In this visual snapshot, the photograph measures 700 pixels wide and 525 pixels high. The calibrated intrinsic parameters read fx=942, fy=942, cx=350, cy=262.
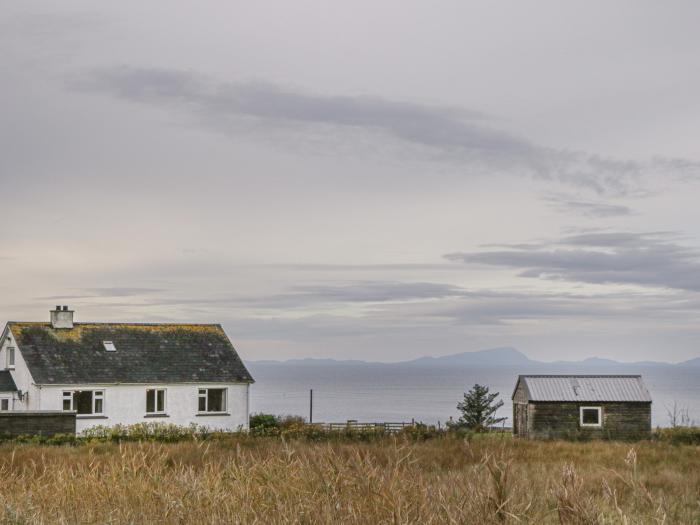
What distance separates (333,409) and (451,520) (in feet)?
534

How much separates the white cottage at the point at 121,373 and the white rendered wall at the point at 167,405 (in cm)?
4

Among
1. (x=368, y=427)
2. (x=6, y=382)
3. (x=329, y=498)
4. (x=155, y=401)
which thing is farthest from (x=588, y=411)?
(x=329, y=498)

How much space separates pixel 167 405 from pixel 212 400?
2.49 meters

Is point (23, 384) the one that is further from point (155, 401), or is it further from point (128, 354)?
point (155, 401)

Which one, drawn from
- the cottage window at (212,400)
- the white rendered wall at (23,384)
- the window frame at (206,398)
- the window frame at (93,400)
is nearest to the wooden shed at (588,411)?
the window frame at (206,398)

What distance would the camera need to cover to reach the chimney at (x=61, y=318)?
139 feet

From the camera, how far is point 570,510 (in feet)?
21.5

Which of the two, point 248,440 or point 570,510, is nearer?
point 570,510

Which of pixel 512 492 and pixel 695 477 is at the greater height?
pixel 512 492

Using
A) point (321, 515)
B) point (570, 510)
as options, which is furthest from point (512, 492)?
point (321, 515)

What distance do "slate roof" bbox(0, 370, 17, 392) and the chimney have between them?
9.53ft

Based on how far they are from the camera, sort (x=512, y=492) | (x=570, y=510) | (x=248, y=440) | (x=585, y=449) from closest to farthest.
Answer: (x=570, y=510) < (x=512, y=492) < (x=248, y=440) < (x=585, y=449)

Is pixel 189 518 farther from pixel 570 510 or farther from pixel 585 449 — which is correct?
pixel 585 449

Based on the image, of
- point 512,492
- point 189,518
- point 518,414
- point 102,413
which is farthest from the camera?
point 518,414
